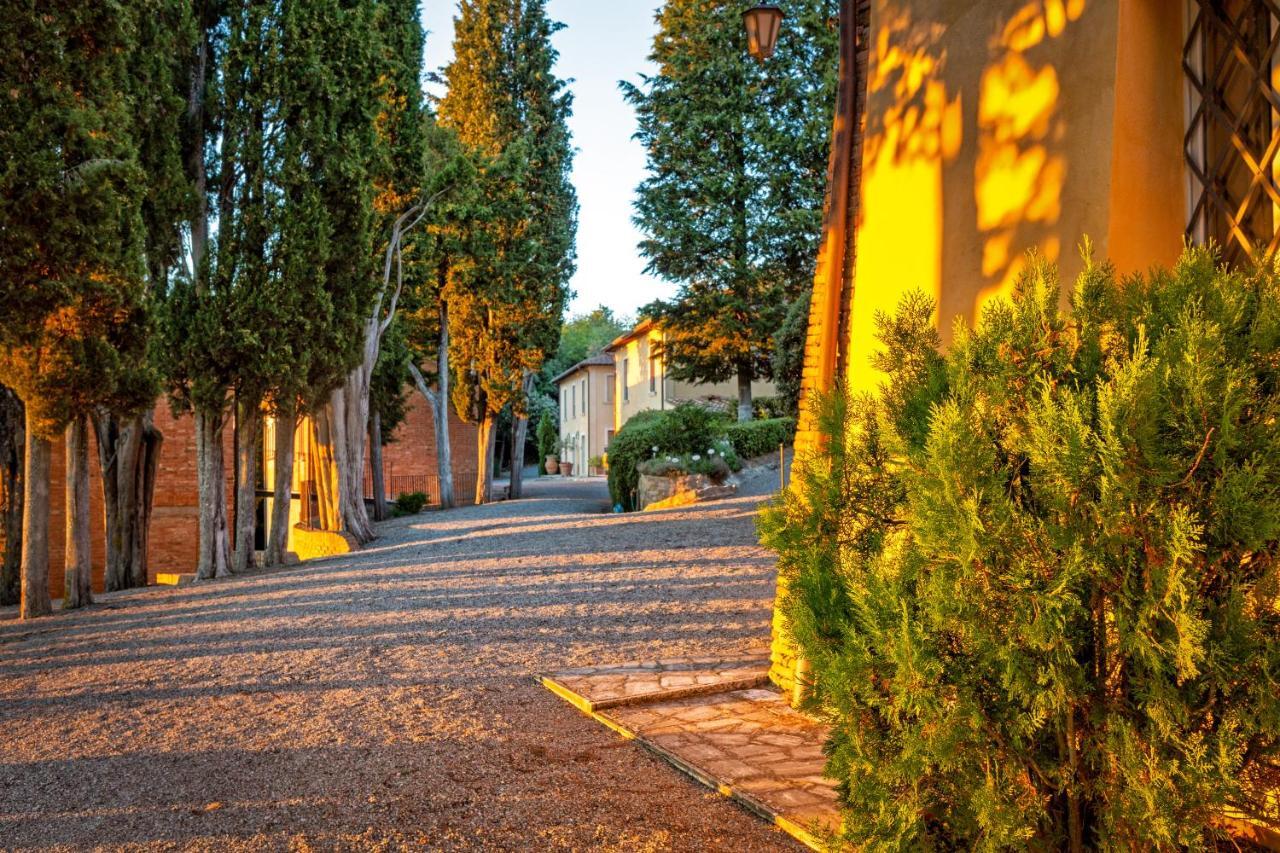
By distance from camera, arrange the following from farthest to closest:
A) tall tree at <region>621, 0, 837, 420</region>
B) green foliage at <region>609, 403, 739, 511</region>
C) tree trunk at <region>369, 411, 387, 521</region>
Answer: tall tree at <region>621, 0, 837, 420</region> < tree trunk at <region>369, 411, 387, 521</region> < green foliage at <region>609, 403, 739, 511</region>

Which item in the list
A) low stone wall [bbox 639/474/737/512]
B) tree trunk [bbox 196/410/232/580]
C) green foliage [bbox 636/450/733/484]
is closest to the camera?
tree trunk [bbox 196/410/232/580]

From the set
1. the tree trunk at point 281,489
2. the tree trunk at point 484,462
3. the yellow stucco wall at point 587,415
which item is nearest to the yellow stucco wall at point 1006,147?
the tree trunk at point 281,489

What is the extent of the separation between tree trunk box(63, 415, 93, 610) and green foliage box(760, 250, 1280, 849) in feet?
34.7

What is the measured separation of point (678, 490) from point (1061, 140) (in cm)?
1551

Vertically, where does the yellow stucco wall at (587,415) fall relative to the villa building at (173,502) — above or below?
above

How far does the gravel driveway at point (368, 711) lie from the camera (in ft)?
13.5

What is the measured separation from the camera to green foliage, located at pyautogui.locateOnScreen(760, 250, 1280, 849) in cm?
219

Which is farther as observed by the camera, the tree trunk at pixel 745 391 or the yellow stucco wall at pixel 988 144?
the tree trunk at pixel 745 391

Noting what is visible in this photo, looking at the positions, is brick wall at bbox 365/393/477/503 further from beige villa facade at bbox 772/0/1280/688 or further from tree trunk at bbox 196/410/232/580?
beige villa facade at bbox 772/0/1280/688

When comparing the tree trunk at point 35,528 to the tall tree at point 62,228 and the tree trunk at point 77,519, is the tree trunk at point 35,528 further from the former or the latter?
the tree trunk at point 77,519

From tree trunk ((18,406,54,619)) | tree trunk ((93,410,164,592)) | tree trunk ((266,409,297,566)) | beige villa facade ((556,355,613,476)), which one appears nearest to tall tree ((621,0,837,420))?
tree trunk ((266,409,297,566))

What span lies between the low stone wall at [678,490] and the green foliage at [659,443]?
0.67m

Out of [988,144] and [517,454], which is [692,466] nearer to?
[517,454]

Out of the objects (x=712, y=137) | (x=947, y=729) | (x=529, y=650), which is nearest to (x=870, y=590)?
(x=947, y=729)
